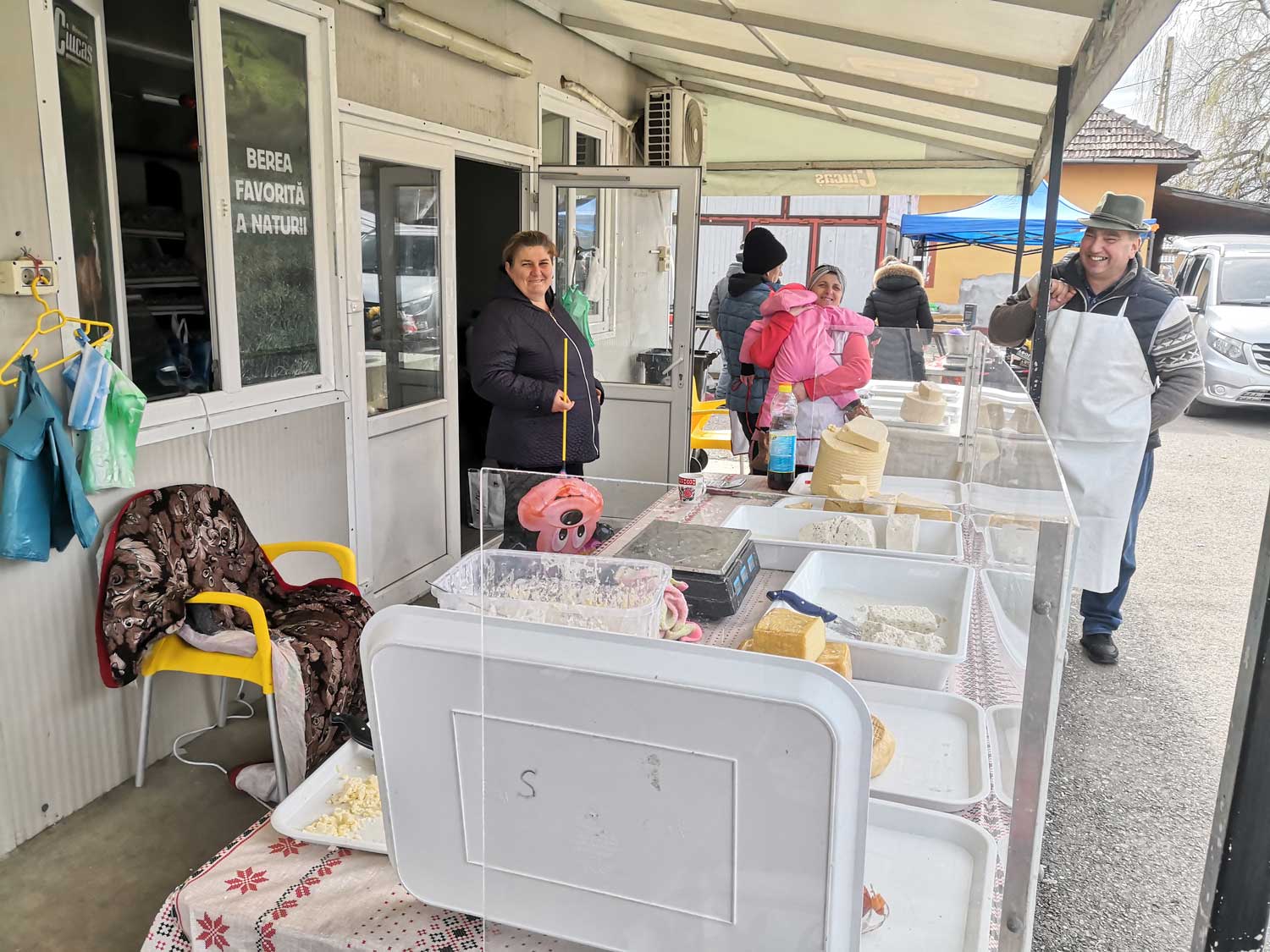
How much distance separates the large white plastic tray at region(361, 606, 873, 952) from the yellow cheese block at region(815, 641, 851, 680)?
0.65 m

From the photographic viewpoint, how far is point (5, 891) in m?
2.26

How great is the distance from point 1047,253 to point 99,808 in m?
3.81

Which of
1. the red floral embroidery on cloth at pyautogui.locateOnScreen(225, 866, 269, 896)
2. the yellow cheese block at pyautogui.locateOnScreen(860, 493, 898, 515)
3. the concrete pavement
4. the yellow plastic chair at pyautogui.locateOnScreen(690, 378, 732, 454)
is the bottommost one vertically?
the concrete pavement

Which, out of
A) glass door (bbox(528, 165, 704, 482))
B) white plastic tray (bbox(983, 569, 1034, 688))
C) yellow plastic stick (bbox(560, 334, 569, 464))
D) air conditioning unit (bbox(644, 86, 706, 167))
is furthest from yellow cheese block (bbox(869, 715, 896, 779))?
air conditioning unit (bbox(644, 86, 706, 167))

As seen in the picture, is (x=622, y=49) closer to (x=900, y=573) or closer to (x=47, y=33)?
(x=47, y=33)

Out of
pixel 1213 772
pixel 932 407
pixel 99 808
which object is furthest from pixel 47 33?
pixel 1213 772

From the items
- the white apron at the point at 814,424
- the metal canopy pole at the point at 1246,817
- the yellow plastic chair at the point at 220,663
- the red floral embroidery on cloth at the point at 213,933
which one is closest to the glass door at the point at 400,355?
the yellow plastic chair at the point at 220,663

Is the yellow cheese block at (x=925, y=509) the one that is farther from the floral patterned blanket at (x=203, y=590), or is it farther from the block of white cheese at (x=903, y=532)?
the floral patterned blanket at (x=203, y=590)

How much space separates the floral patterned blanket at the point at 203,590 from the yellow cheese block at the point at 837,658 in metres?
1.49

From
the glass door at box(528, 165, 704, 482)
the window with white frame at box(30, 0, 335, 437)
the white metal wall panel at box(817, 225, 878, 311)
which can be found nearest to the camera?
the window with white frame at box(30, 0, 335, 437)

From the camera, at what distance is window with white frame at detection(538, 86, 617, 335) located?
5133 mm

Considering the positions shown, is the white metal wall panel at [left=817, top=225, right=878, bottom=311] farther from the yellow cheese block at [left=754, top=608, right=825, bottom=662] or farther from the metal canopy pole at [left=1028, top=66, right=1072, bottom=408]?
Result: the yellow cheese block at [left=754, top=608, right=825, bottom=662]

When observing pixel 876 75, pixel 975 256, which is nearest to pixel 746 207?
pixel 975 256

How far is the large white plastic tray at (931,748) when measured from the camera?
4.12 ft
